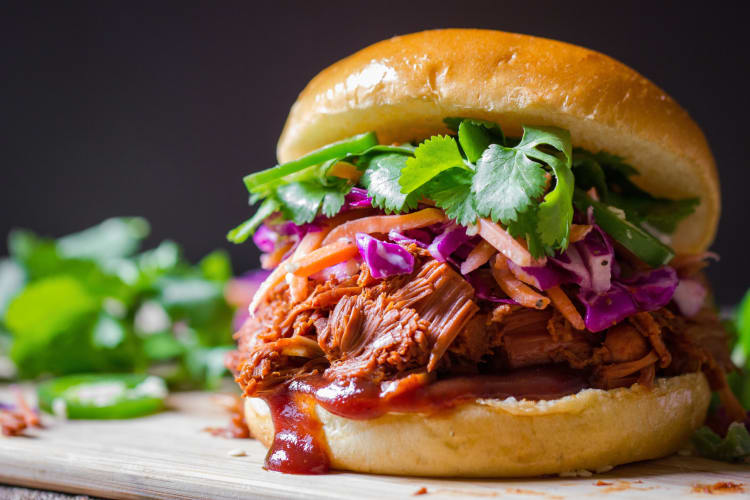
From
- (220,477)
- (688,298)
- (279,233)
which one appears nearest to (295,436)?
(220,477)

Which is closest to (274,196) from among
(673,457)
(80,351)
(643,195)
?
(643,195)

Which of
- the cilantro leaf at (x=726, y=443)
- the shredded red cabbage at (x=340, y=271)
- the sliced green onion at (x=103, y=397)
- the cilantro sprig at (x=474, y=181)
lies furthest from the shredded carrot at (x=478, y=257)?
the sliced green onion at (x=103, y=397)

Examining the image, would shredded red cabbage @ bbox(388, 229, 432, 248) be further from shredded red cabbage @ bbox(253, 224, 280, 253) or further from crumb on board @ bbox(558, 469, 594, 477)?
crumb on board @ bbox(558, 469, 594, 477)

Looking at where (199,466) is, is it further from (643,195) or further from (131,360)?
(131,360)

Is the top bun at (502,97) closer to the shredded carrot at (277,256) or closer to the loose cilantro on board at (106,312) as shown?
the shredded carrot at (277,256)

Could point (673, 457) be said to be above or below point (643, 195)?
below

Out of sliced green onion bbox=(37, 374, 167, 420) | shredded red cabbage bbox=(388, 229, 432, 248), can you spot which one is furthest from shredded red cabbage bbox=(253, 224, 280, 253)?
sliced green onion bbox=(37, 374, 167, 420)
